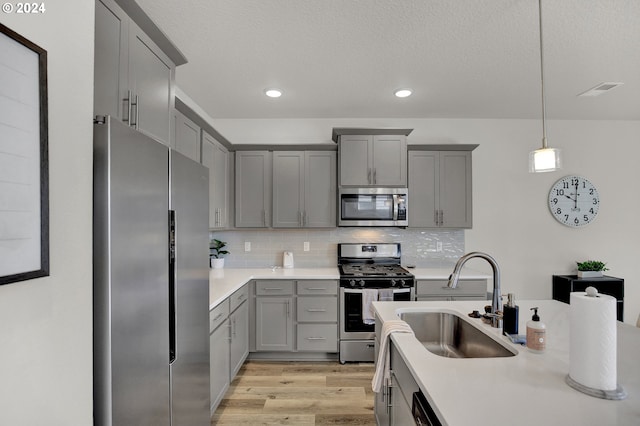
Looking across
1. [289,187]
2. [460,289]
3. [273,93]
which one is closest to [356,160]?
[289,187]

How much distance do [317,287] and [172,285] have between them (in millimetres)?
2160

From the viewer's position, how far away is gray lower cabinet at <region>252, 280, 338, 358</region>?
345 cm

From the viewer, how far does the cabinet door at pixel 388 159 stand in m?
3.70

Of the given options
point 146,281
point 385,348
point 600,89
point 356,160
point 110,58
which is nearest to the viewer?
point 146,281

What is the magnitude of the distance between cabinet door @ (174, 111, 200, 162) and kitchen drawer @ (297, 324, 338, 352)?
2068mm

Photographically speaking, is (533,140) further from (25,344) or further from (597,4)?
(25,344)

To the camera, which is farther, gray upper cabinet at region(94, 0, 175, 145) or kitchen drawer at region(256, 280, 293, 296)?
kitchen drawer at region(256, 280, 293, 296)

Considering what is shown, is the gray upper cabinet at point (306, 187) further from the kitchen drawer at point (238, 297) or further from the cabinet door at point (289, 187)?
the kitchen drawer at point (238, 297)

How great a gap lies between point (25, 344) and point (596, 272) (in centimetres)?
504

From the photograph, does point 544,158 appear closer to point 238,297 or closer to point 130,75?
point 130,75

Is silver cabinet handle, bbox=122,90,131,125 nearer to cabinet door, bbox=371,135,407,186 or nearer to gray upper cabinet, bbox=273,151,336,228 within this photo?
gray upper cabinet, bbox=273,151,336,228

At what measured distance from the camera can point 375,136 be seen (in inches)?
146

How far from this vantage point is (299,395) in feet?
9.12

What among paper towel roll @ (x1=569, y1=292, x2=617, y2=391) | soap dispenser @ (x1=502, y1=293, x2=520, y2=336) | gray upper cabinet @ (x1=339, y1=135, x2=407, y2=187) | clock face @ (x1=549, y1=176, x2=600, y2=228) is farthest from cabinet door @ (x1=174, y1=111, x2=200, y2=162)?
clock face @ (x1=549, y1=176, x2=600, y2=228)
